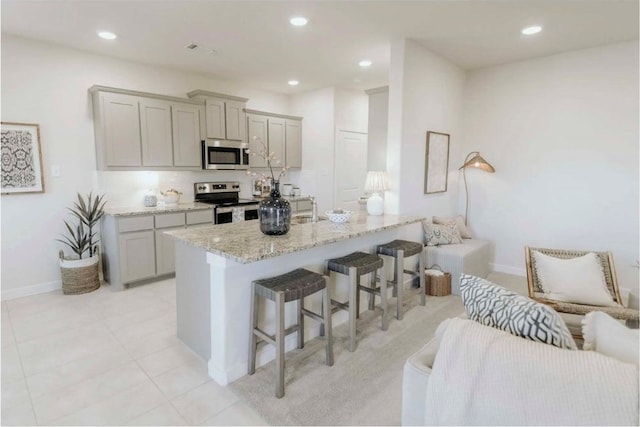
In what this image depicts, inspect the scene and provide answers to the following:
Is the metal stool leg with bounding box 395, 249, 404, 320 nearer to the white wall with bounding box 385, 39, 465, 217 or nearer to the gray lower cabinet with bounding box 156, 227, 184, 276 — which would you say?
the white wall with bounding box 385, 39, 465, 217

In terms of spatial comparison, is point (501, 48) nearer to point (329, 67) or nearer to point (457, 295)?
point (329, 67)

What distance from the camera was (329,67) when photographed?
4.56 m

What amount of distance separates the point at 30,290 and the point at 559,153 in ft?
20.3

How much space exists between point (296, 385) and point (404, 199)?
2.33 m

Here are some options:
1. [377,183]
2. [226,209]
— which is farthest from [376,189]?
[226,209]

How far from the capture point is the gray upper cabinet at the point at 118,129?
3.87m

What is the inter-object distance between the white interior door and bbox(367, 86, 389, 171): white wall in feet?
2.13

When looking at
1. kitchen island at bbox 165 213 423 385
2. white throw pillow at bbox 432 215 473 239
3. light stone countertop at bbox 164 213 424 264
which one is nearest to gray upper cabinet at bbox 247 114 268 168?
light stone countertop at bbox 164 213 424 264

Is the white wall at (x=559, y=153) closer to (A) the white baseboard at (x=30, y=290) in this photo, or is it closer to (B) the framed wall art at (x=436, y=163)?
(B) the framed wall art at (x=436, y=163)

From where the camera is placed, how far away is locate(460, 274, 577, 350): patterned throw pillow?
4.17 feet

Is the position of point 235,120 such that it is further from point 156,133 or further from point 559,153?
point 559,153

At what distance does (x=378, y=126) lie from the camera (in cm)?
515

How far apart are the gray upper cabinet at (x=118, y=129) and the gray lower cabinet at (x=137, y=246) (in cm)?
70

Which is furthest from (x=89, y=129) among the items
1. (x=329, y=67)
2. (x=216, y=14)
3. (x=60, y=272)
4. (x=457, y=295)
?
(x=457, y=295)
